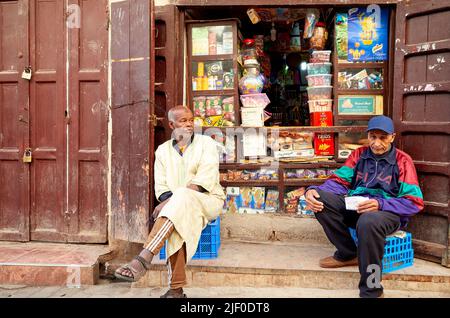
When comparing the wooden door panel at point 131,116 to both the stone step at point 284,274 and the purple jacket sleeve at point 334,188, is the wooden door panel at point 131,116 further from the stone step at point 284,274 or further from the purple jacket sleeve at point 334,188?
the purple jacket sleeve at point 334,188

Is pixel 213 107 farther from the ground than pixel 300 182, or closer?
farther from the ground

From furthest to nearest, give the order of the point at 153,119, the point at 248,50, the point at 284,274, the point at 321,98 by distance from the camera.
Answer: the point at 248,50
the point at 321,98
the point at 153,119
the point at 284,274

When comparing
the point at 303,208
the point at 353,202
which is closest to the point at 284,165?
the point at 303,208

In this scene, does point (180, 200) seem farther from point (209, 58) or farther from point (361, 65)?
point (361, 65)

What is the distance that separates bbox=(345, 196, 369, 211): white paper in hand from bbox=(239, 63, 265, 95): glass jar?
5.92ft

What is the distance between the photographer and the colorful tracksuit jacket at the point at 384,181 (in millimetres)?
3406

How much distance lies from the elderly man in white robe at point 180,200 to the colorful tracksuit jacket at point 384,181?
1072 mm

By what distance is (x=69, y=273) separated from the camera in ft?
12.8

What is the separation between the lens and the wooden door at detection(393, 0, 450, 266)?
3.78 meters

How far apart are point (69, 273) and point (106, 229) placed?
0.70 metres

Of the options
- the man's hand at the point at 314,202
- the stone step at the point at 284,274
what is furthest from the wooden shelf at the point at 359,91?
the stone step at the point at 284,274

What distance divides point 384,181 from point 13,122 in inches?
155

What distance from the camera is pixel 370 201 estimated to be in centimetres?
335
